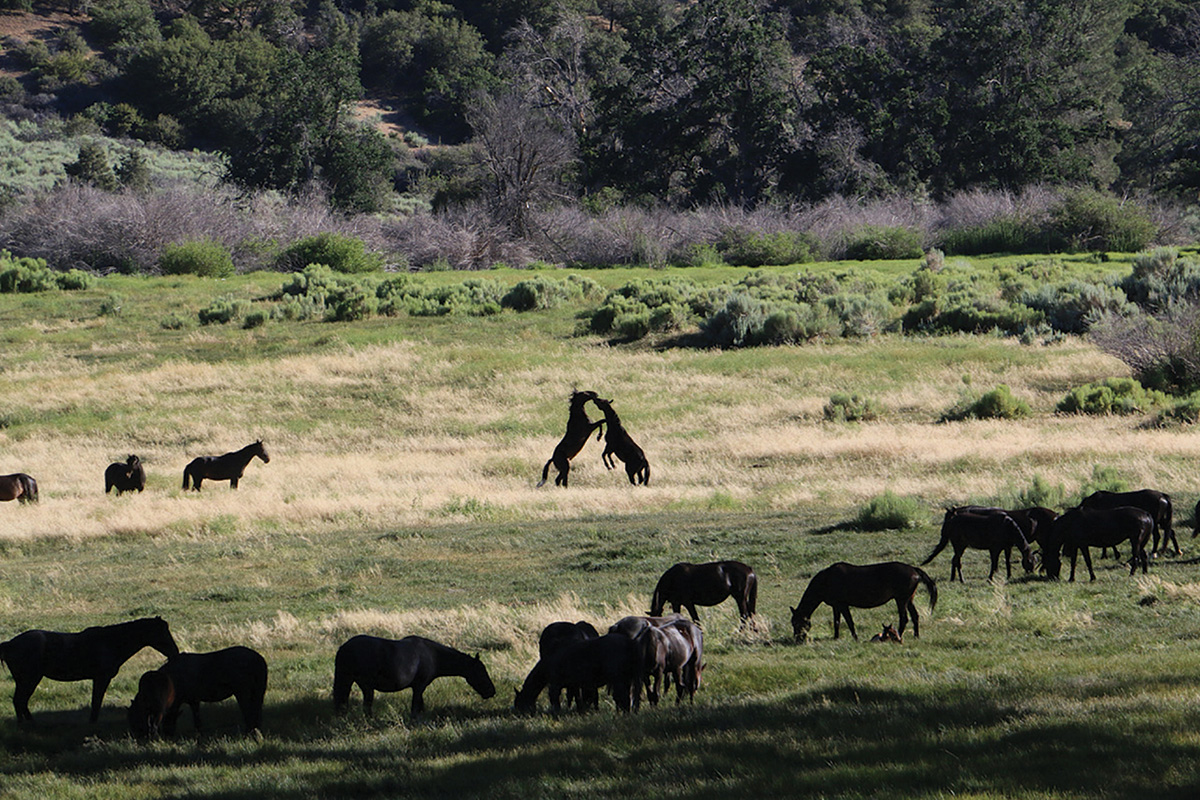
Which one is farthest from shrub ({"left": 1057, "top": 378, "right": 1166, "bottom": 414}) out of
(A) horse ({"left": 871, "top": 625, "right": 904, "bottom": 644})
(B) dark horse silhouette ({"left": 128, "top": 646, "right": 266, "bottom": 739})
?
(B) dark horse silhouette ({"left": 128, "top": 646, "right": 266, "bottom": 739})

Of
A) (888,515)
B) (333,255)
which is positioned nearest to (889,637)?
(888,515)

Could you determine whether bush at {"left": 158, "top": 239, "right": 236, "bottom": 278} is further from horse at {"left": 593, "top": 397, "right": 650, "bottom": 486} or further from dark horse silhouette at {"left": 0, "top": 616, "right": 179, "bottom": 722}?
dark horse silhouette at {"left": 0, "top": 616, "right": 179, "bottom": 722}

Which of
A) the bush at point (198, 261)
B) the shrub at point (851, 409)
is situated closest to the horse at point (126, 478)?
the shrub at point (851, 409)

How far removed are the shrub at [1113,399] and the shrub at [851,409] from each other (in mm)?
4444

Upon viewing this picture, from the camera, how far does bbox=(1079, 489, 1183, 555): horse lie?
1450 cm

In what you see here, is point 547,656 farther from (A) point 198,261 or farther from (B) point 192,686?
(A) point 198,261

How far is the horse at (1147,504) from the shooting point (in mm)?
14500

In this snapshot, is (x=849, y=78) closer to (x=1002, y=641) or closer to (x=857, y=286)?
(x=857, y=286)

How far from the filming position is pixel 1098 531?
523 inches

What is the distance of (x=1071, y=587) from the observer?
13.3m

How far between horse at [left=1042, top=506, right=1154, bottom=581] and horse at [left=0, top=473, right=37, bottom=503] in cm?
1821

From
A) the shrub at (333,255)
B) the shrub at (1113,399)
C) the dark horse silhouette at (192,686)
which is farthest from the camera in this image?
the shrub at (333,255)

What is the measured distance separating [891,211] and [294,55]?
38253 mm

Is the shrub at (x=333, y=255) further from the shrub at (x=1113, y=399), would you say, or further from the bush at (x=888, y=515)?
the bush at (x=888, y=515)
